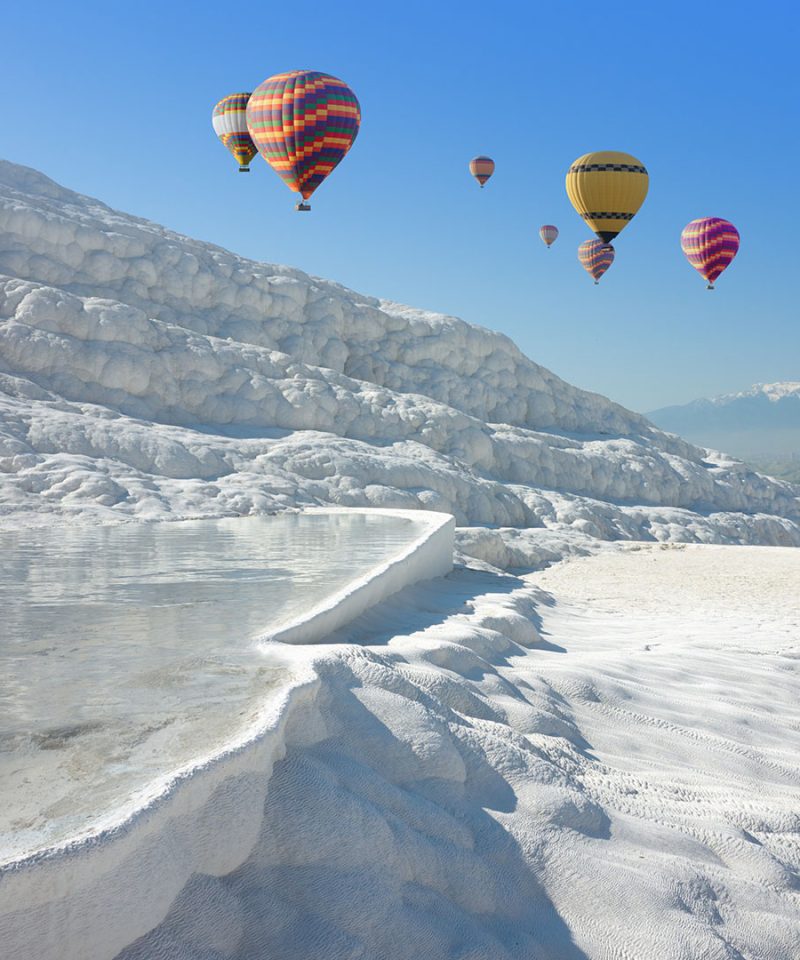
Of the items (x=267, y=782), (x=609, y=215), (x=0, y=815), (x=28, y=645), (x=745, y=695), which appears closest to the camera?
(x=0, y=815)

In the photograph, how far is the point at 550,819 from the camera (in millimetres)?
3844

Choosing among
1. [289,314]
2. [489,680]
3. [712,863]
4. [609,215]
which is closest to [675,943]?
[712,863]

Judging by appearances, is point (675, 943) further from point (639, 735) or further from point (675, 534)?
point (675, 534)

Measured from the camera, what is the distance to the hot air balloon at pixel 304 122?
62.0 ft

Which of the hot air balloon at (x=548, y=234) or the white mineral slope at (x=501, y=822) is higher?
the hot air balloon at (x=548, y=234)

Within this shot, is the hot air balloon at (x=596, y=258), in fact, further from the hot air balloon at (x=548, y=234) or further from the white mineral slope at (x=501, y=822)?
the white mineral slope at (x=501, y=822)

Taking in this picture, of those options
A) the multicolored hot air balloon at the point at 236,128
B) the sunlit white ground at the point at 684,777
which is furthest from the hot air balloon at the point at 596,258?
the sunlit white ground at the point at 684,777

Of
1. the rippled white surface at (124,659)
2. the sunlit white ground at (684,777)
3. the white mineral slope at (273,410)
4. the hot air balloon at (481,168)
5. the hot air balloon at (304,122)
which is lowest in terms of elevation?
the sunlit white ground at (684,777)

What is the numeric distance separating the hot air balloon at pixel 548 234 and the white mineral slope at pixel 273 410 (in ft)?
35.5

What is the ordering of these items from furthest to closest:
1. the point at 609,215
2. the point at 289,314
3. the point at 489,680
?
the point at 289,314, the point at 609,215, the point at 489,680

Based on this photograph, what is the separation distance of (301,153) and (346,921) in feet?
60.9

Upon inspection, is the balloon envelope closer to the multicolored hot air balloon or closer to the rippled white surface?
the multicolored hot air balloon

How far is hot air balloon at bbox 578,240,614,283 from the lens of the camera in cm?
3397

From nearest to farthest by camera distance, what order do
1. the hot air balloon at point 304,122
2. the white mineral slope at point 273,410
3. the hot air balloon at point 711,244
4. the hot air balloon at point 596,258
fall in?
the white mineral slope at point 273,410 < the hot air balloon at point 304,122 < the hot air balloon at point 711,244 < the hot air balloon at point 596,258
